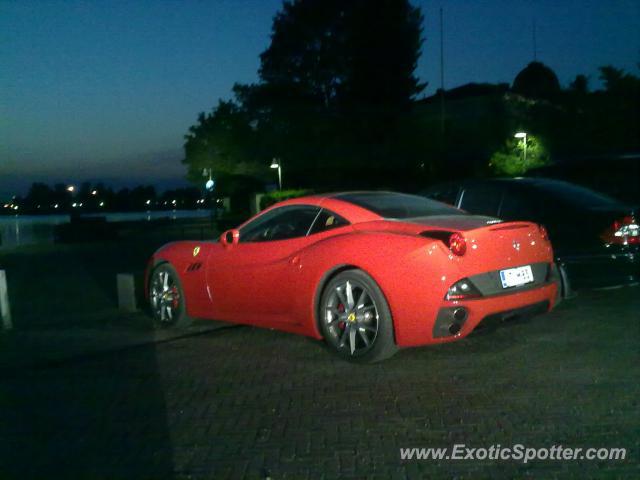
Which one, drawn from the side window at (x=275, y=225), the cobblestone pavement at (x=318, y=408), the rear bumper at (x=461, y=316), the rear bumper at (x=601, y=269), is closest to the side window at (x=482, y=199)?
the rear bumper at (x=601, y=269)

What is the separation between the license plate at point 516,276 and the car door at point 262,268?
Result: 176 cm

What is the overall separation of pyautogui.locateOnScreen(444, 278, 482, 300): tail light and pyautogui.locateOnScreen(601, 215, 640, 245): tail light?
9.47ft

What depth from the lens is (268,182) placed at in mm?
44438

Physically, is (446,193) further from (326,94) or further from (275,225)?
(326,94)

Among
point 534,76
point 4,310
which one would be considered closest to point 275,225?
point 4,310

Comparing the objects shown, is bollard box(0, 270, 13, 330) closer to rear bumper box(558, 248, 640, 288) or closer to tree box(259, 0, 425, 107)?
rear bumper box(558, 248, 640, 288)

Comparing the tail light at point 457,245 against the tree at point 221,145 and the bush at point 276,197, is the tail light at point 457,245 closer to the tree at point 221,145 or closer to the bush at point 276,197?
the bush at point 276,197

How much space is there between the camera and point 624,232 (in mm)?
7805

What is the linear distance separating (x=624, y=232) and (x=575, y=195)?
0.83 m

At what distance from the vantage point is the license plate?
590 centimetres

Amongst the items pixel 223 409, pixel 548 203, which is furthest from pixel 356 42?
pixel 223 409

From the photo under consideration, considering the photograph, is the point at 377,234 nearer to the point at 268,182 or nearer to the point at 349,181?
the point at 349,181

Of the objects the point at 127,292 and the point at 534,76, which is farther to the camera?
the point at 534,76

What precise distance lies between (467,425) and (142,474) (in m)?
1.95
